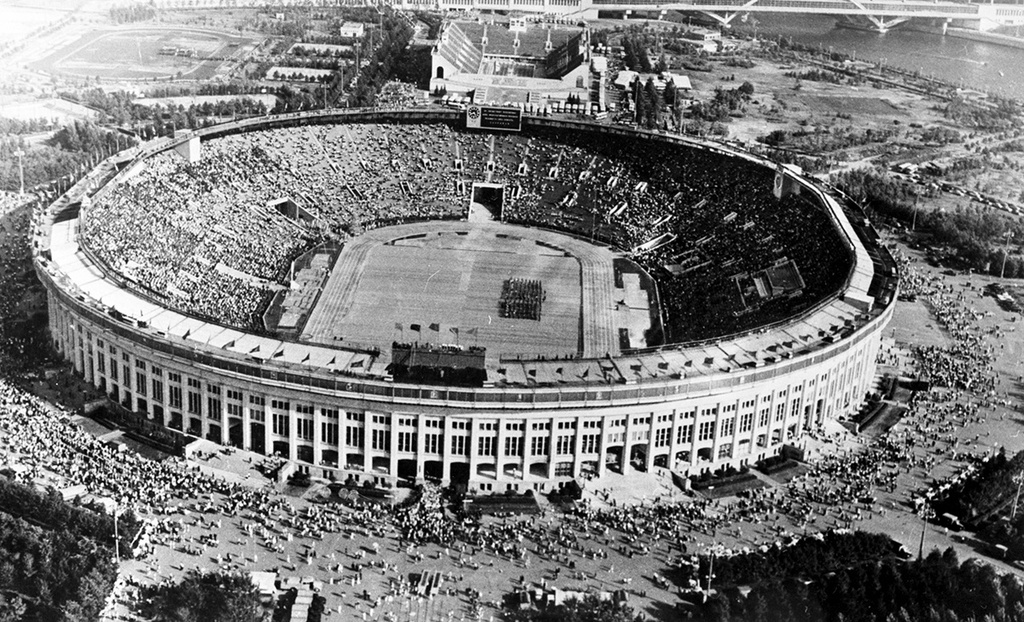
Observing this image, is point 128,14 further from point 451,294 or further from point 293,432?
point 293,432

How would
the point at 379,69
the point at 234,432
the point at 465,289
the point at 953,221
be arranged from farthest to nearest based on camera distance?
the point at 379,69 < the point at 953,221 < the point at 465,289 < the point at 234,432

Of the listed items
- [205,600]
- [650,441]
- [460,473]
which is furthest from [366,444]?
[205,600]

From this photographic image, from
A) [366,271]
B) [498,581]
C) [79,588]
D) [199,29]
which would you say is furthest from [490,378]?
[199,29]

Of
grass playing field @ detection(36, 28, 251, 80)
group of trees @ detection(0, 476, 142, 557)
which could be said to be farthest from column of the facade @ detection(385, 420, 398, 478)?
grass playing field @ detection(36, 28, 251, 80)

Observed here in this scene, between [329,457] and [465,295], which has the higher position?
[465,295]

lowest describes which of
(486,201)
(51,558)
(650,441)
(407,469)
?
(407,469)

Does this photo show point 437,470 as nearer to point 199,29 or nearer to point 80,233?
point 80,233
